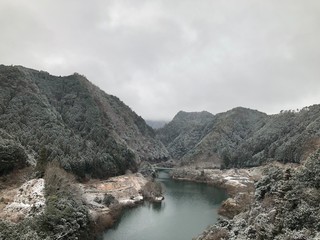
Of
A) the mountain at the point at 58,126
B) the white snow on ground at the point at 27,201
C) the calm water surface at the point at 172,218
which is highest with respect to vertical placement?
the mountain at the point at 58,126

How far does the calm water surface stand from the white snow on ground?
38.7 feet

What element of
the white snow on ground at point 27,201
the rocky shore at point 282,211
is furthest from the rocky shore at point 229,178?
the white snow on ground at point 27,201

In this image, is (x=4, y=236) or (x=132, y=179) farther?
(x=132, y=179)

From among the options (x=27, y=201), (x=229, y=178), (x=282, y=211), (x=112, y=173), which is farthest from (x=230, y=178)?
(x=282, y=211)

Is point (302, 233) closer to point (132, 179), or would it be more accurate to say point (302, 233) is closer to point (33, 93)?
point (132, 179)

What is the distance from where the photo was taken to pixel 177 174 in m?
142

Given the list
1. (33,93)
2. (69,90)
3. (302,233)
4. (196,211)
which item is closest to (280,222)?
(302,233)

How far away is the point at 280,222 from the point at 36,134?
73.8m

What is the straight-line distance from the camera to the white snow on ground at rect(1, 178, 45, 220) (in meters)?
43.7

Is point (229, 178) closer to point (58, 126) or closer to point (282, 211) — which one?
point (58, 126)

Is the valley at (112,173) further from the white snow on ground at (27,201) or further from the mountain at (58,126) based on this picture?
the mountain at (58,126)

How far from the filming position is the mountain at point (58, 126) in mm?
85625

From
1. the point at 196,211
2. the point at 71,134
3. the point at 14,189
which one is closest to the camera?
the point at 14,189

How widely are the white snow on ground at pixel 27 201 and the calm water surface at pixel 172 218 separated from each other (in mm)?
11788
